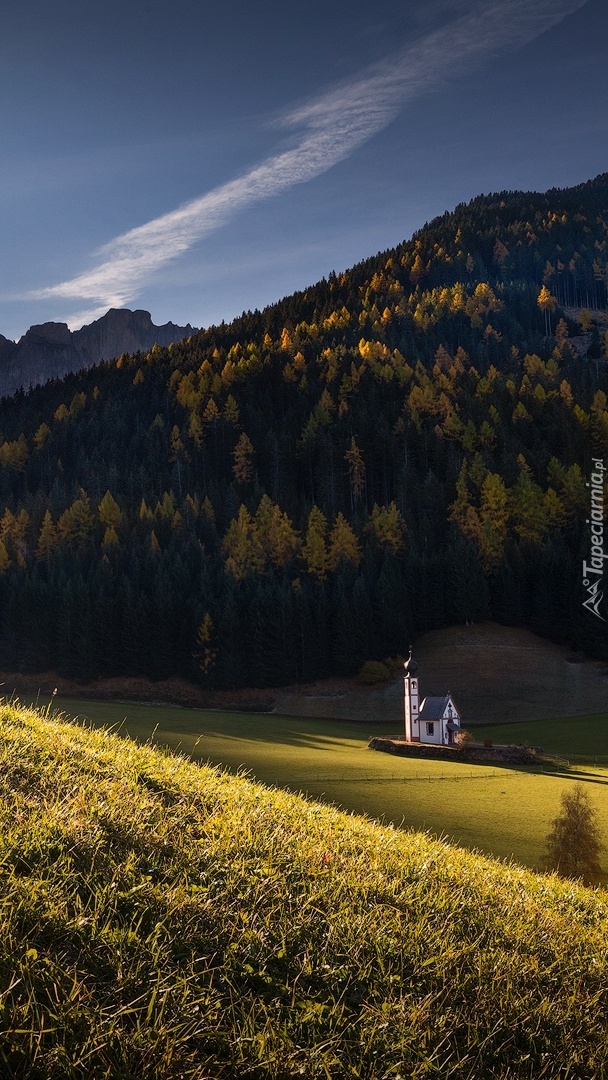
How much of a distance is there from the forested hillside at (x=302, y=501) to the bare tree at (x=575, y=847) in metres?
60.6

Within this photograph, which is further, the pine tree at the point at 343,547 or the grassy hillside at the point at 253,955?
Answer: the pine tree at the point at 343,547

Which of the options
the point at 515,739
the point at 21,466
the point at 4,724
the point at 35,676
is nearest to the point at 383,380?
the point at 21,466

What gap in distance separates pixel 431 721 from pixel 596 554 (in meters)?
45.1

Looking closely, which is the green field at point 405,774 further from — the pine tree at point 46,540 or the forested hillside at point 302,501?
the pine tree at point 46,540

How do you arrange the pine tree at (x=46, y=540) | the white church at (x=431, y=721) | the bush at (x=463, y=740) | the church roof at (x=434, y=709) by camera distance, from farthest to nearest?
the pine tree at (x=46, y=540)
the church roof at (x=434, y=709)
the white church at (x=431, y=721)
the bush at (x=463, y=740)

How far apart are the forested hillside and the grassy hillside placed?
71550 millimetres

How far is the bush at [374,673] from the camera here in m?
74.9

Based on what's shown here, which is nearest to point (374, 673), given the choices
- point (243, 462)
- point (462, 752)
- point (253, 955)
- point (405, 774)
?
point (462, 752)

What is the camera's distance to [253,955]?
5.70 m

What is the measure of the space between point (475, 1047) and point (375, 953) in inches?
41.5

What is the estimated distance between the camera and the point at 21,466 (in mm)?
143000

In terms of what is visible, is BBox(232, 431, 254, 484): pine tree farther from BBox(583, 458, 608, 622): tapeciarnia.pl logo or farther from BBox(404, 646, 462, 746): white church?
BBox(404, 646, 462, 746): white church

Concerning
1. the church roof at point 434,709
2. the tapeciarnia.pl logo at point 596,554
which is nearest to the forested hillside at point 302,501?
the tapeciarnia.pl logo at point 596,554

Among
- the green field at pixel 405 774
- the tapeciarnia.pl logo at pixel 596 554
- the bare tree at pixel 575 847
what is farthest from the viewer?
the tapeciarnia.pl logo at pixel 596 554
